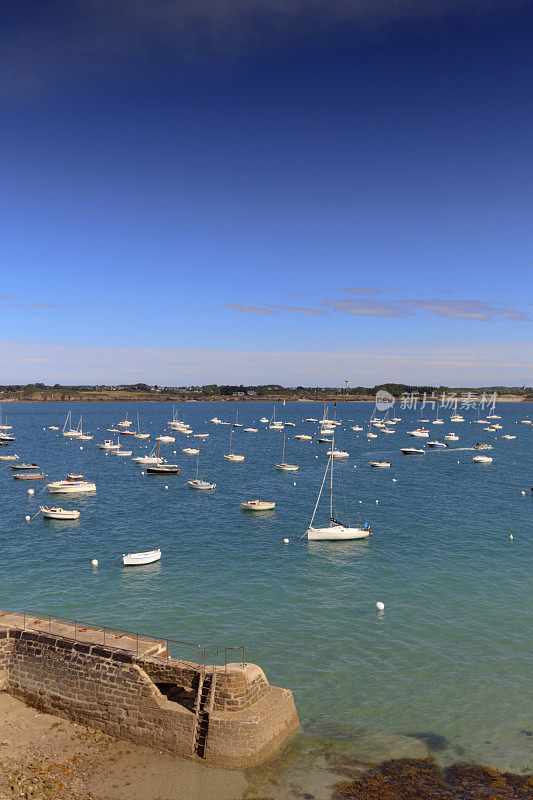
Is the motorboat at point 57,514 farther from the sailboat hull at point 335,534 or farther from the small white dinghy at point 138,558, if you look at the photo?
the sailboat hull at point 335,534

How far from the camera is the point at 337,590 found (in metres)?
39.5

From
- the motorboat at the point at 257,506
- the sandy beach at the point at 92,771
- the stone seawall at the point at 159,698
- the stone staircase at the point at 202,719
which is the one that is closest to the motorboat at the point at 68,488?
the motorboat at the point at 257,506

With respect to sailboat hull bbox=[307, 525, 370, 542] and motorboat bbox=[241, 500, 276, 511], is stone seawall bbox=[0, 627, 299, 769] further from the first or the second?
motorboat bbox=[241, 500, 276, 511]

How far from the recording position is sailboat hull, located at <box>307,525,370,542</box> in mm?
52594

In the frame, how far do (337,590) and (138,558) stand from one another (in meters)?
16.4

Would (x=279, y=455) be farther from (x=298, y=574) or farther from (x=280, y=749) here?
(x=280, y=749)

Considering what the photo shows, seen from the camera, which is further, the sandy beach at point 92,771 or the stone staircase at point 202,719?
the stone staircase at point 202,719

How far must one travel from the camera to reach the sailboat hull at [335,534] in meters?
52.6

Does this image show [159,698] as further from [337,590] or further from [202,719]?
[337,590]

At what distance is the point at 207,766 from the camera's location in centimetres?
1953

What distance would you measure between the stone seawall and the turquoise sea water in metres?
3.70

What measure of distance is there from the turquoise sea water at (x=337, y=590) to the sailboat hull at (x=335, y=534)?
86cm

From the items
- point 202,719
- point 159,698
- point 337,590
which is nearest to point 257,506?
point 337,590

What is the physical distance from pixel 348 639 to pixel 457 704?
7620 mm
